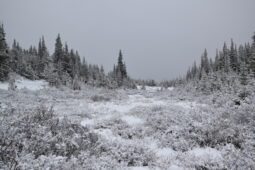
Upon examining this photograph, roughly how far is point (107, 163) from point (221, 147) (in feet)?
11.9

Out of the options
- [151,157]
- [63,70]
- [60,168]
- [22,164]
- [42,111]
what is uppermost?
[63,70]

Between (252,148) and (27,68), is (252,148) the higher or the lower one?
the lower one

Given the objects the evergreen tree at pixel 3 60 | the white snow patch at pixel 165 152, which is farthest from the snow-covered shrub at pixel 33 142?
the evergreen tree at pixel 3 60

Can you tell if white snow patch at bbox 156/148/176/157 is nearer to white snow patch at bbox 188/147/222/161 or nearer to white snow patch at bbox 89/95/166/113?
white snow patch at bbox 188/147/222/161

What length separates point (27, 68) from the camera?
46.0 meters

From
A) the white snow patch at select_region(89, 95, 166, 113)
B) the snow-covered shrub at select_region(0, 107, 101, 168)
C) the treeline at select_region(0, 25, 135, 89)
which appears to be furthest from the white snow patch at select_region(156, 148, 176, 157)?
the treeline at select_region(0, 25, 135, 89)

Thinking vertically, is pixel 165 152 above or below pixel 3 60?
below

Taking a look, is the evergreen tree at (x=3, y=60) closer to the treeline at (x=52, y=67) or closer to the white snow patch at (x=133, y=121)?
the treeline at (x=52, y=67)

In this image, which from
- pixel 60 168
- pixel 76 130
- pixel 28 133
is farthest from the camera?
pixel 76 130

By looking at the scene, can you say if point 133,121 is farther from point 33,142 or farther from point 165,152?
point 33,142

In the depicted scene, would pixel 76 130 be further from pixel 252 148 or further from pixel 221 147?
pixel 252 148

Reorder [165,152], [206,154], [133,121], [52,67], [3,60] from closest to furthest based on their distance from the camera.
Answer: [206,154] → [165,152] → [133,121] → [3,60] → [52,67]

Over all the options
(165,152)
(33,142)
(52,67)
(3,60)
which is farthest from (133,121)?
(3,60)

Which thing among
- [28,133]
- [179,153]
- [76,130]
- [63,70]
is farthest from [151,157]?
[63,70]
